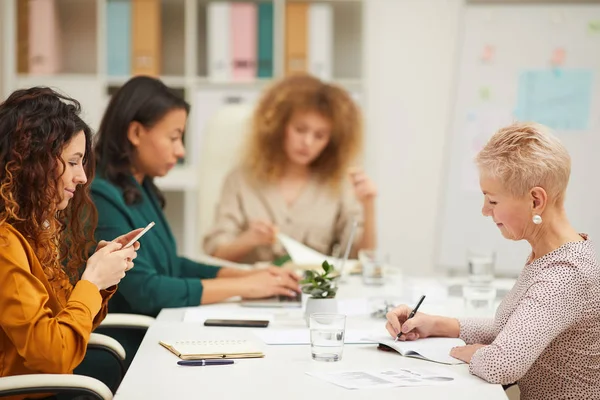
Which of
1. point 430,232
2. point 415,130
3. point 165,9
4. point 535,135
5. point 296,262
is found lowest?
point 430,232

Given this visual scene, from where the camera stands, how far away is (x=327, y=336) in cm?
152

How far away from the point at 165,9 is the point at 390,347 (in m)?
3.03

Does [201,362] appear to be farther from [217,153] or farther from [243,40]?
[243,40]

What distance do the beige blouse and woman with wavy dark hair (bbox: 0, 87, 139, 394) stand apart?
184 cm

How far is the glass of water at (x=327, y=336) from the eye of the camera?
1509 mm

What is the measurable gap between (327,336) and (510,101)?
2.60m

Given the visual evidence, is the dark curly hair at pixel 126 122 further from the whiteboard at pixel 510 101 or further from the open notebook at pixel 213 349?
the whiteboard at pixel 510 101

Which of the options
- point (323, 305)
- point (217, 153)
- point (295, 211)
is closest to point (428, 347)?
point (323, 305)

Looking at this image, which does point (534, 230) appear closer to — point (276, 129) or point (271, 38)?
point (276, 129)

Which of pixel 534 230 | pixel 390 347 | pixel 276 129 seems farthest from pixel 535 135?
pixel 276 129

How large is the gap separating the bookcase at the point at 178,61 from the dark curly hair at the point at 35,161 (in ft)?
7.39

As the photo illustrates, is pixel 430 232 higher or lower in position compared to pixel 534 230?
lower

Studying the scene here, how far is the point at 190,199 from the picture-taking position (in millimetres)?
4191

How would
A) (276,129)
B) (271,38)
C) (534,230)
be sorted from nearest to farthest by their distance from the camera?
(534,230) < (276,129) < (271,38)
